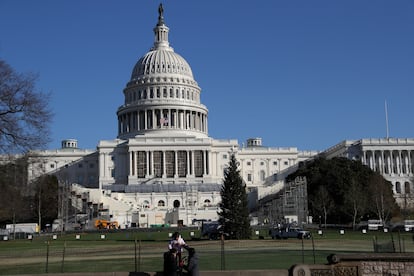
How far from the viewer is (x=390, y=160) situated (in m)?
142

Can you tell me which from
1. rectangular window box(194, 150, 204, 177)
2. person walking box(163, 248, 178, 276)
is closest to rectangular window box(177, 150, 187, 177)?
rectangular window box(194, 150, 204, 177)

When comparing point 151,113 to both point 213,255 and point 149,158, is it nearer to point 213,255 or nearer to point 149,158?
point 149,158

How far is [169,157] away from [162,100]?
1896cm

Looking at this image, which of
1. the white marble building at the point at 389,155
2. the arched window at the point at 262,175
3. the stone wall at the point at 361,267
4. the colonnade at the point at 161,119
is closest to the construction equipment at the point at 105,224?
the colonnade at the point at 161,119

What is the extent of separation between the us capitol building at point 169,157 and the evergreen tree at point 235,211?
2105 inches

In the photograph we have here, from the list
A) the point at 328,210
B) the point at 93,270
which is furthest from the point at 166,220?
the point at 93,270

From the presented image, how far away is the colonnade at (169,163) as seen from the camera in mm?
137000

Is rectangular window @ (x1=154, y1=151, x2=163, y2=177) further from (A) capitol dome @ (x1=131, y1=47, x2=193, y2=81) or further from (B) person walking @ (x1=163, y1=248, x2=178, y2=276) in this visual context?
(B) person walking @ (x1=163, y1=248, x2=178, y2=276)

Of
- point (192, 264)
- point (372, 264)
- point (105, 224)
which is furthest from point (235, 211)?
point (105, 224)

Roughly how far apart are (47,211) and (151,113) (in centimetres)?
5822

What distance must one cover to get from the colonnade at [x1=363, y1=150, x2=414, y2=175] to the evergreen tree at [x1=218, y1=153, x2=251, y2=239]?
93.8 m

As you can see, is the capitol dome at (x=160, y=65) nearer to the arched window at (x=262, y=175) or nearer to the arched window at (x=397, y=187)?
the arched window at (x=262, y=175)

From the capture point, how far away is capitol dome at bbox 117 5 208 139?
5940 inches

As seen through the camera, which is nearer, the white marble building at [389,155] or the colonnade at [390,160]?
the white marble building at [389,155]
